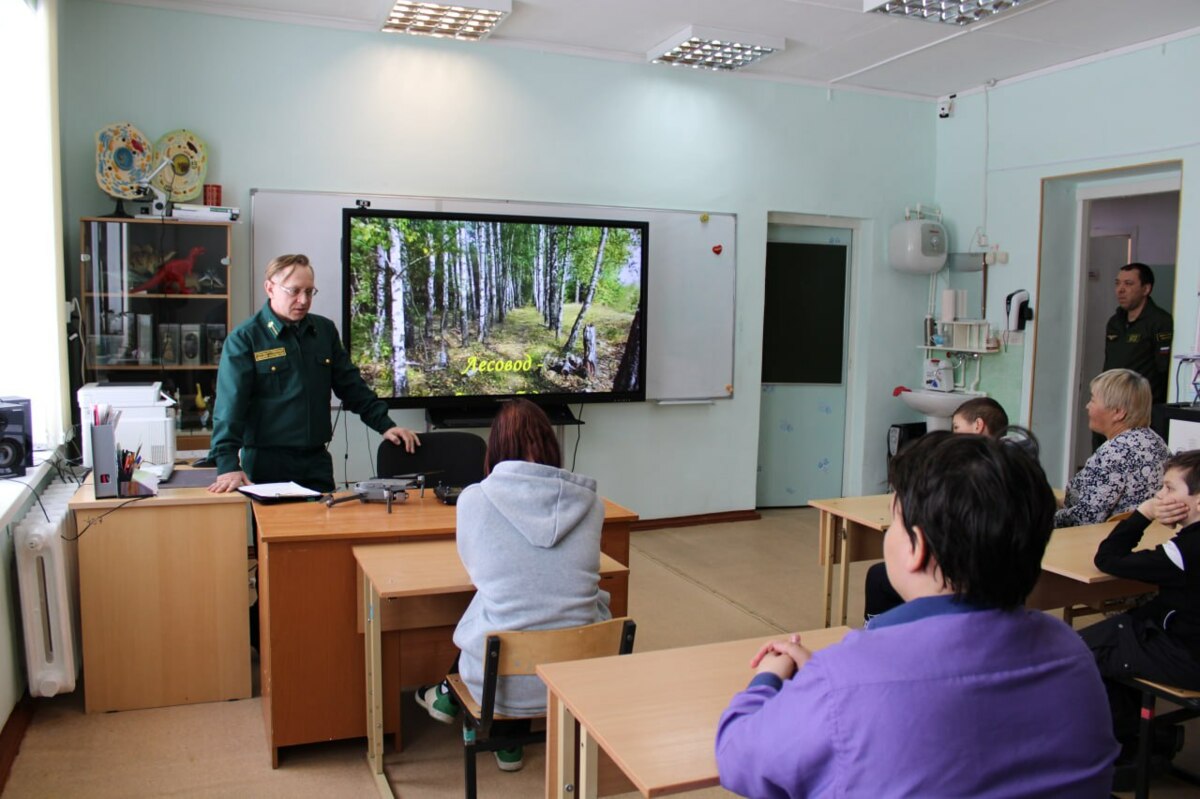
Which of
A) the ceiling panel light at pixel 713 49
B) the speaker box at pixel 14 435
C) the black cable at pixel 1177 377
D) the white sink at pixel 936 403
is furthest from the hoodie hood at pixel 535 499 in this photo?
the white sink at pixel 936 403

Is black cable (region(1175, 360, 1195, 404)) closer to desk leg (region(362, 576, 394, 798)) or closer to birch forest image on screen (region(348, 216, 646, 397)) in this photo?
birch forest image on screen (region(348, 216, 646, 397))

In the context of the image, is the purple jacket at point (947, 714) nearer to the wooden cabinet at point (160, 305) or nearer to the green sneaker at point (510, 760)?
the green sneaker at point (510, 760)

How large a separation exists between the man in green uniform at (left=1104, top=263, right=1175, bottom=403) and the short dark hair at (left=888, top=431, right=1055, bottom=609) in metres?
4.97

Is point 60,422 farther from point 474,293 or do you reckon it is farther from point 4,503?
point 474,293

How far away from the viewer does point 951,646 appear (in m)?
1.17

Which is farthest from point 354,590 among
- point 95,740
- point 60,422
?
point 60,422

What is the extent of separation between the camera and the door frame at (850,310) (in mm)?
6863

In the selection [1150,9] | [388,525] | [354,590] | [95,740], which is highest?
[1150,9]

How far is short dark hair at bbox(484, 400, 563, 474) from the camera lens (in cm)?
248

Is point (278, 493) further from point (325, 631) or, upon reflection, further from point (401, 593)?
point (401, 593)

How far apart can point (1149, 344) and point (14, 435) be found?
226 inches

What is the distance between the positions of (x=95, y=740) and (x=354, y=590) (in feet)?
3.44

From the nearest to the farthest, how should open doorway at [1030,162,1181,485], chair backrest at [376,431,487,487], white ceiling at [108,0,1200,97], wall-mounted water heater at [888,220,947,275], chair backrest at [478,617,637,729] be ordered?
1. chair backrest at [478,617,637,729]
2. chair backrest at [376,431,487,487]
3. white ceiling at [108,0,1200,97]
4. open doorway at [1030,162,1181,485]
5. wall-mounted water heater at [888,220,947,275]

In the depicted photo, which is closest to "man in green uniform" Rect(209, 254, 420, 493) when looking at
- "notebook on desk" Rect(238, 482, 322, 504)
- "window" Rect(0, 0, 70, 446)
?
"notebook on desk" Rect(238, 482, 322, 504)
